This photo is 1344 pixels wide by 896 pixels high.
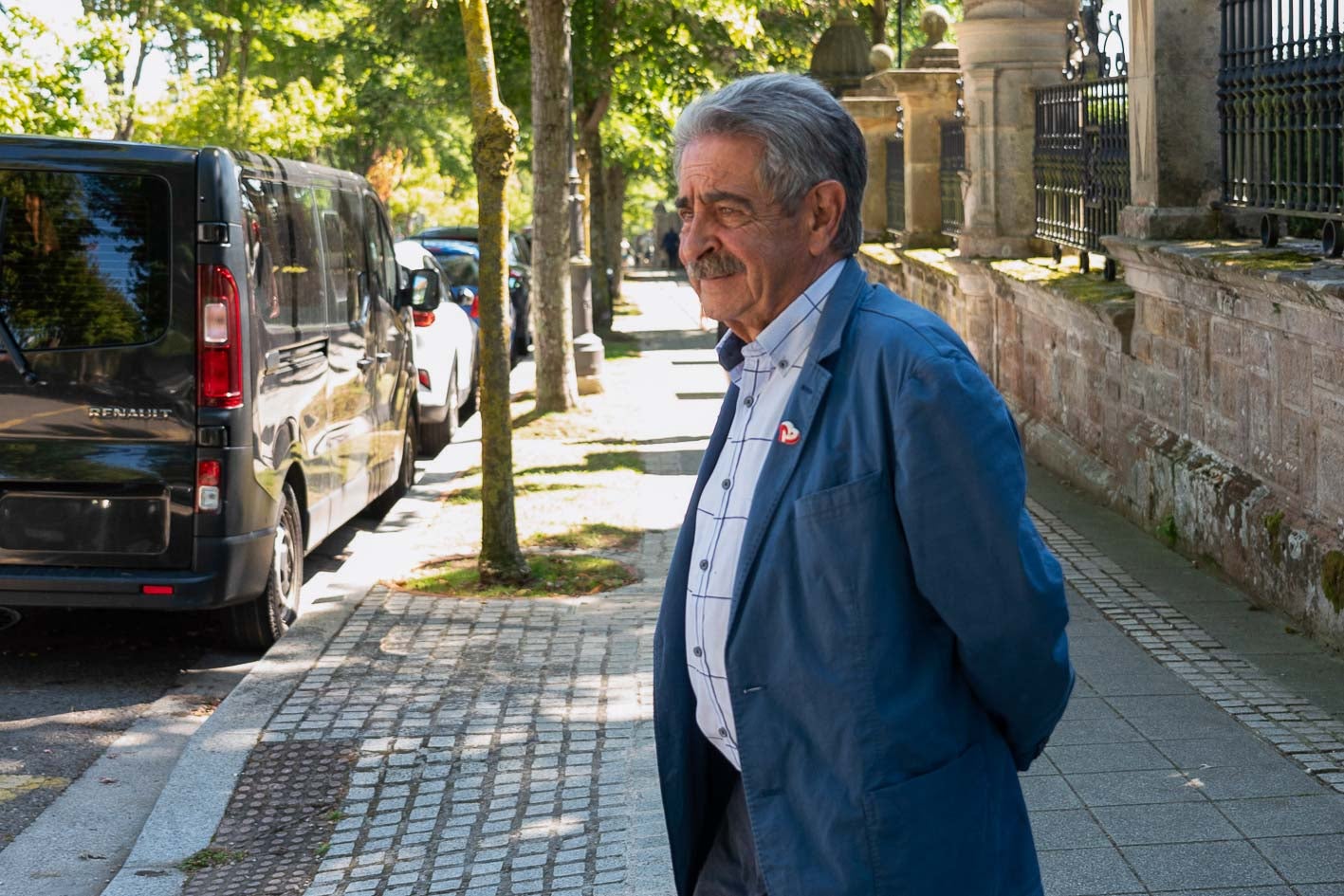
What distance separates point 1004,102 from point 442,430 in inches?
206

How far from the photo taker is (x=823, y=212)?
2557 mm

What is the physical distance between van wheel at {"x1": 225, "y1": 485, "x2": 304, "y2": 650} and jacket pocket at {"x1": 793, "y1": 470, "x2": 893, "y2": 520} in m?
5.43

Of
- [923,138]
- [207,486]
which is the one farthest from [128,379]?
[923,138]

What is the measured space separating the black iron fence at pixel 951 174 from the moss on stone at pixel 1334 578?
914 cm

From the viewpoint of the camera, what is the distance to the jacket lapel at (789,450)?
2.38m

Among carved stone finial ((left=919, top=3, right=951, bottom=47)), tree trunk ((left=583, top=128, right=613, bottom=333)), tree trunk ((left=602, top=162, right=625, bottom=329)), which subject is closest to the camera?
carved stone finial ((left=919, top=3, right=951, bottom=47))

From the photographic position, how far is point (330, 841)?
513 centimetres

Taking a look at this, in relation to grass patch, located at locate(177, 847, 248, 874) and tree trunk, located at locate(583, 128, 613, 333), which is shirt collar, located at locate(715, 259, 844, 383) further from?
tree trunk, located at locate(583, 128, 613, 333)

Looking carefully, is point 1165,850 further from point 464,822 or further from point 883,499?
point 883,499

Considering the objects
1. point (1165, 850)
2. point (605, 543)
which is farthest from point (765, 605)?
point (605, 543)

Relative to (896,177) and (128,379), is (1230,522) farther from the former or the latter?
(896,177)

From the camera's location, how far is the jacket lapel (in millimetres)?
2383

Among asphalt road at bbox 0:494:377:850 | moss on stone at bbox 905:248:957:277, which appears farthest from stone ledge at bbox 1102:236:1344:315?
moss on stone at bbox 905:248:957:277

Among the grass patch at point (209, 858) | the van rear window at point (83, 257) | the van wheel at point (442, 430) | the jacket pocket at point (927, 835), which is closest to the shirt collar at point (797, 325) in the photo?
the jacket pocket at point (927, 835)
